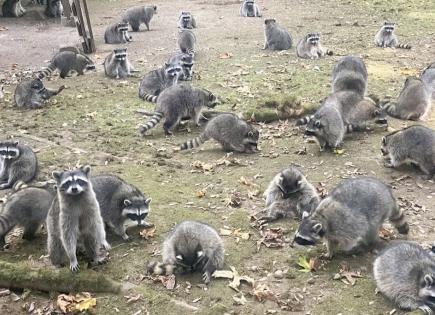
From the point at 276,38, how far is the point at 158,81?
4.19 metres

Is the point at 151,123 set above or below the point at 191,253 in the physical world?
above

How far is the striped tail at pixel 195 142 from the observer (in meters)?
8.75

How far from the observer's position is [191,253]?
5.35 meters

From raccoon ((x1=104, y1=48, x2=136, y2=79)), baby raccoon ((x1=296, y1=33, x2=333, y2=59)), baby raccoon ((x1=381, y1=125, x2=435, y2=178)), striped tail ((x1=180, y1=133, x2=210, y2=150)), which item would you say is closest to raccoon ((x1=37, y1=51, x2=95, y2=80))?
raccoon ((x1=104, y1=48, x2=136, y2=79))

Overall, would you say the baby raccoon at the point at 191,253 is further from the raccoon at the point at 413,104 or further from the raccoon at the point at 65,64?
the raccoon at the point at 65,64

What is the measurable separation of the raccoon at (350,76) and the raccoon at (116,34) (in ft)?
22.0

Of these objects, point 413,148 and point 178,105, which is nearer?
point 413,148

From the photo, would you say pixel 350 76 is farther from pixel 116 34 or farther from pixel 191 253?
pixel 116 34

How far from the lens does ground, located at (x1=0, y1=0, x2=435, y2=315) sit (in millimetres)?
5188

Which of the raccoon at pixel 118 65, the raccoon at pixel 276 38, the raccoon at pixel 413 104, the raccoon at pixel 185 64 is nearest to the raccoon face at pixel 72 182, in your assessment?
the raccoon at pixel 413 104

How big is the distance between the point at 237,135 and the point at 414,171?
97.5 inches

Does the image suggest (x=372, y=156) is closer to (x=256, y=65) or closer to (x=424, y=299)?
(x=424, y=299)

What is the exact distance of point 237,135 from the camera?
8523mm

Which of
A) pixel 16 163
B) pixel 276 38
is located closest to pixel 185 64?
pixel 276 38
